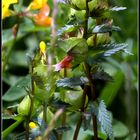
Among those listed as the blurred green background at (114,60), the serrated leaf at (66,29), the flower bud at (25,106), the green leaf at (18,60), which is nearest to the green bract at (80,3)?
the serrated leaf at (66,29)

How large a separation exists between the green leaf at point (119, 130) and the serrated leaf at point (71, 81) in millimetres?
356

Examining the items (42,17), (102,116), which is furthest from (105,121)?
(42,17)

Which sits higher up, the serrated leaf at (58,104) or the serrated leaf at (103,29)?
the serrated leaf at (103,29)

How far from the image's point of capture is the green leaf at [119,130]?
90 centimetres

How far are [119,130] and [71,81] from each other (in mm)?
379

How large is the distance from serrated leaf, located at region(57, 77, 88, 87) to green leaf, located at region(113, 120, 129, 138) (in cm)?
36

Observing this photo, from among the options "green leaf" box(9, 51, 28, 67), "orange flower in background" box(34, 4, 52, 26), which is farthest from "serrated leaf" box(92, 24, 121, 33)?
"green leaf" box(9, 51, 28, 67)

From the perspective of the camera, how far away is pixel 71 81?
564 mm

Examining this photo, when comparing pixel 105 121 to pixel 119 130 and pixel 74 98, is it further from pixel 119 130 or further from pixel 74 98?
pixel 119 130

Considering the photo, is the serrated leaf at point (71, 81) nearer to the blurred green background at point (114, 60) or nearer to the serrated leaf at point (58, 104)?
the serrated leaf at point (58, 104)

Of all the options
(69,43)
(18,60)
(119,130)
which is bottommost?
(119,130)

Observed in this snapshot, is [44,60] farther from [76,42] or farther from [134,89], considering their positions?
[134,89]

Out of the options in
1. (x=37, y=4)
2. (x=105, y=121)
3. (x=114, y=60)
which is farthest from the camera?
(x=114, y=60)

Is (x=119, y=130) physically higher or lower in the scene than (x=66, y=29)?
lower
